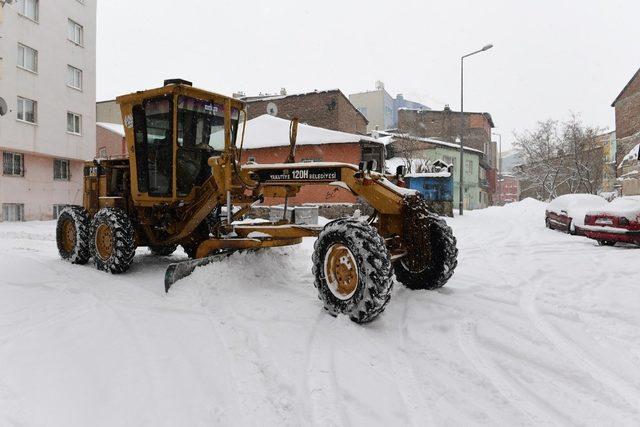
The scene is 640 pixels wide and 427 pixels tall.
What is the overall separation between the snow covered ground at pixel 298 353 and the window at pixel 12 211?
1714 cm

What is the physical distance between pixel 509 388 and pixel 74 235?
23.7 feet

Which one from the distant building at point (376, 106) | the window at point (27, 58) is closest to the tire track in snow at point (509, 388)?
the window at point (27, 58)

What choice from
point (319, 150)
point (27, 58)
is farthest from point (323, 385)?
point (27, 58)

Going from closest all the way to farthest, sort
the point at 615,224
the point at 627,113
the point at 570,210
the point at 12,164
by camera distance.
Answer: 1. the point at 615,224
2. the point at 570,210
3. the point at 12,164
4. the point at 627,113

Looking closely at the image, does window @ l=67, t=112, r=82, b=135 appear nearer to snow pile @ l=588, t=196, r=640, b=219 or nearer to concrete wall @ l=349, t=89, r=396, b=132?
snow pile @ l=588, t=196, r=640, b=219

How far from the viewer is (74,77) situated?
24.2 metres

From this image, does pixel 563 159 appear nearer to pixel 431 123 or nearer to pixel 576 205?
pixel 431 123

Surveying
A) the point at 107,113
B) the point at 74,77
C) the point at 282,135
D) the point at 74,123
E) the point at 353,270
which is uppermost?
the point at 107,113

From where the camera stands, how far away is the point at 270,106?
30891 millimetres

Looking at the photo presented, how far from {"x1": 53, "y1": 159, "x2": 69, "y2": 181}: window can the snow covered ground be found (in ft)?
63.5

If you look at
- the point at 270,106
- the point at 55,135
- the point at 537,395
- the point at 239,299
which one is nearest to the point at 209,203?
the point at 239,299

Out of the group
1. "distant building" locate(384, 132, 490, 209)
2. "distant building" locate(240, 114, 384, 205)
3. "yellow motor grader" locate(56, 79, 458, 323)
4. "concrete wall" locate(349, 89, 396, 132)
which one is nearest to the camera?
"yellow motor grader" locate(56, 79, 458, 323)

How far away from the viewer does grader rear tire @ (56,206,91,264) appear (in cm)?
Result: 760

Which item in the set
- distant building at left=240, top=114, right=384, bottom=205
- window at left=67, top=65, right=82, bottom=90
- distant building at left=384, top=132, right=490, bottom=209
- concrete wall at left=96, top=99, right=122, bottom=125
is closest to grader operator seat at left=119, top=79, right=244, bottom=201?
distant building at left=240, top=114, right=384, bottom=205
